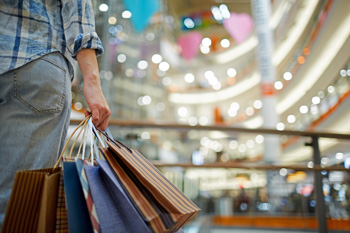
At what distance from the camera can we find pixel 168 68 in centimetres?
2288

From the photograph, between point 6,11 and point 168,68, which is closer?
point 6,11

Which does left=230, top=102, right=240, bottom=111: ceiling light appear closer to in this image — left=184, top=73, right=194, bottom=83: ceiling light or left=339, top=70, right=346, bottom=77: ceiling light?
left=184, top=73, right=194, bottom=83: ceiling light

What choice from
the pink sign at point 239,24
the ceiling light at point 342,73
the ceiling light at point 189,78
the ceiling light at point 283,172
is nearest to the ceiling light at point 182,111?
the ceiling light at point 189,78

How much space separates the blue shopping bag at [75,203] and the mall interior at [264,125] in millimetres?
1696

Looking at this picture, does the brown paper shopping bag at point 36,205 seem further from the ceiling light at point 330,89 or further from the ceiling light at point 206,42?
the ceiling light at point 206,42

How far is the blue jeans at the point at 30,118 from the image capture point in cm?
80

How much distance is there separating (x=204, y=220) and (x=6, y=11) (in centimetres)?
276

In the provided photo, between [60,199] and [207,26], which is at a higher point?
[207,26]

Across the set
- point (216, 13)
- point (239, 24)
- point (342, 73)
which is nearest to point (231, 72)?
point (216, 13)

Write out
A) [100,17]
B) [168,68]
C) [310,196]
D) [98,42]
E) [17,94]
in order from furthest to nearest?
[168,68], [100,17], [310,196], [98,42], [17,94]

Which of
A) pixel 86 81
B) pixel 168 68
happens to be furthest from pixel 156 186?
pixel 168 68

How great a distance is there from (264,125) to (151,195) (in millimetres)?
8816

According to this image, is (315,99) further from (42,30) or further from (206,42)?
(206,42)

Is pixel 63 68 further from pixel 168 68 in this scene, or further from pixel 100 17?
pixel 168 68
